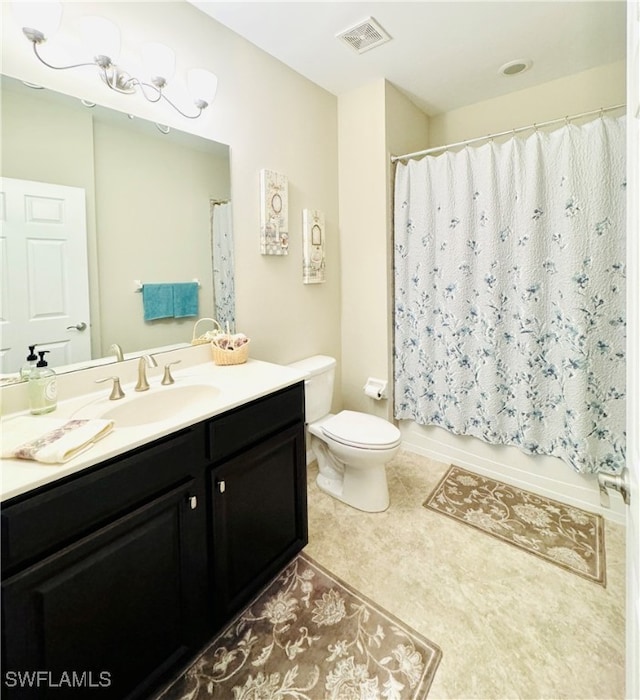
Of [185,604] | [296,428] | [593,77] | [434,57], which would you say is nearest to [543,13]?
[434,57]

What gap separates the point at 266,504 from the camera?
4.50 ft

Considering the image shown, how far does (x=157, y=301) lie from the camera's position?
1.52 meters

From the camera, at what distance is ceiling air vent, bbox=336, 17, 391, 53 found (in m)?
1.70

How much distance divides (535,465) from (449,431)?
0.52 metres

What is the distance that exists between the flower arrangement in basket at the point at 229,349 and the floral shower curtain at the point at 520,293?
121cm

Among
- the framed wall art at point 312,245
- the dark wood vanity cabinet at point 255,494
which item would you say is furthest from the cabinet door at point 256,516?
the framed wall art at point 312,245

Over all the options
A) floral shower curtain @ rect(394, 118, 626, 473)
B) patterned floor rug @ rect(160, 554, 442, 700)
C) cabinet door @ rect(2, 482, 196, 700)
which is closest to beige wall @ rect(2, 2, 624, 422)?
floral shower curtain @ rect(394, 118, 626, 473)

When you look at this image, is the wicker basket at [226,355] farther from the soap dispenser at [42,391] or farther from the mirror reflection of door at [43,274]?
the soap dispenser at [42,391]

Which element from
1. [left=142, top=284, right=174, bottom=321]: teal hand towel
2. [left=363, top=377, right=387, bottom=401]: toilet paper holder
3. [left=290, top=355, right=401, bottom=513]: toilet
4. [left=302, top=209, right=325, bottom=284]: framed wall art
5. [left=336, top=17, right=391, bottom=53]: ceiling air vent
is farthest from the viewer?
[left=363, top=377, right=387, bottom=401]: toilet paper holder

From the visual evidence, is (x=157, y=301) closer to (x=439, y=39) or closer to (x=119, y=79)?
(x=119, y=79)

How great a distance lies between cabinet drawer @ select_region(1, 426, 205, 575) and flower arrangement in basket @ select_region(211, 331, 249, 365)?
1.98ft

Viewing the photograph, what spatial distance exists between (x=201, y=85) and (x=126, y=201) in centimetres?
64

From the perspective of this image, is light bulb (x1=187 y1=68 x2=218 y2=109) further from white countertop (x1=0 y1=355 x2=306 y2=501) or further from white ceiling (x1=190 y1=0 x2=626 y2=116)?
white countertop (x1=0 y1=355 x2=306 y2=501)

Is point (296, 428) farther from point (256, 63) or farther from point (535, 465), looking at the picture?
A: point (256, 63)
